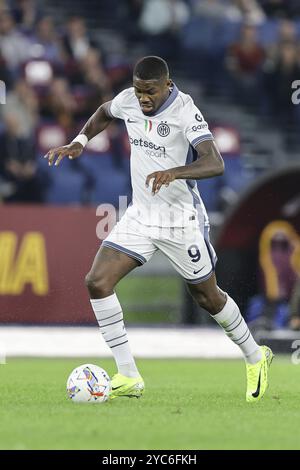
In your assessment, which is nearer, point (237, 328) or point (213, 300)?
point (213, 300)

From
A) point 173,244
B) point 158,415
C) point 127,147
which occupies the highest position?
point 127,147

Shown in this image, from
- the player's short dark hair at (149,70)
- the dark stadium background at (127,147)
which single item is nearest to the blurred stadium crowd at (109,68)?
the dark stadium background at (127,147)

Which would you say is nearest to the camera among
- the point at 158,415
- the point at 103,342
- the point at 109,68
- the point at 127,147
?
the point at 158,415

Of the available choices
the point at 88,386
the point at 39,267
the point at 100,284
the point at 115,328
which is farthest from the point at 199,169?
the point at 39,267

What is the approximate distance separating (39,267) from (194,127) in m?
8.30

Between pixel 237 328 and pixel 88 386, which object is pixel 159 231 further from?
pixel 88 386

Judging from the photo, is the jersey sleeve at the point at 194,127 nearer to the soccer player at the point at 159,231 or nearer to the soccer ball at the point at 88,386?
the soccer player at the point at 159,231

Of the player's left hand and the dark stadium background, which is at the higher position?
the dark stadium background

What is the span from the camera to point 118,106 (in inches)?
382

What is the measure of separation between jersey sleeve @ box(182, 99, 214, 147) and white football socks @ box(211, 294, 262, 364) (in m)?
1.28

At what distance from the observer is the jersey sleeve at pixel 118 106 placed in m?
9.66

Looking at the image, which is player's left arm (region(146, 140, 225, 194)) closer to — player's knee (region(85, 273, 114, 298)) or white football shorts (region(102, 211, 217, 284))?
white football shorts (region(102, 211, 217, 284))

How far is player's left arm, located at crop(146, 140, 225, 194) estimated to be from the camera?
848cm

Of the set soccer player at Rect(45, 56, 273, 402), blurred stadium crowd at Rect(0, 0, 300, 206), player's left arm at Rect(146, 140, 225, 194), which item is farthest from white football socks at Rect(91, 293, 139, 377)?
blurred stadium crowd at Rect(0, 0, 300, 206)
